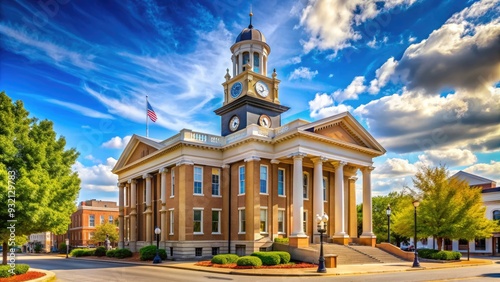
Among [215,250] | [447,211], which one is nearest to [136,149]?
[215,250]

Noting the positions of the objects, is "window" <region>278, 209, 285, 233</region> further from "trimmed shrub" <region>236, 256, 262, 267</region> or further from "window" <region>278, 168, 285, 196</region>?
"trimmed shrub" <region>236, 256, 262, 267</region>

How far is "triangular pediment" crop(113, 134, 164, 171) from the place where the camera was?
146 ft

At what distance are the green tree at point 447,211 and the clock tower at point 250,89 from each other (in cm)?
1646

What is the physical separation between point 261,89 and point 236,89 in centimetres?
267

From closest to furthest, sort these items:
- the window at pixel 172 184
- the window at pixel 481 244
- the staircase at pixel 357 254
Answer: the staircase at pixel 357 254 < the window at pixel 172 184 < the window at pixel 481 244

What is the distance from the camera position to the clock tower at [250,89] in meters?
44.1

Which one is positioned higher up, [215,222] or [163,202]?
[163,202]

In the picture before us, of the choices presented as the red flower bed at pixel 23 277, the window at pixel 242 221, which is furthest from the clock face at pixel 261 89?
the red flower bed at pixel 23 277

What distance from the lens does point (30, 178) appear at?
2153cm

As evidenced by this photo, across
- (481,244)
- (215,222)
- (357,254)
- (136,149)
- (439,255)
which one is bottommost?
(481,244)

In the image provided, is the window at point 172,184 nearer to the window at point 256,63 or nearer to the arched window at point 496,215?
the window at point 256,63

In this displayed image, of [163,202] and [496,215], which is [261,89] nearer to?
[163,202]

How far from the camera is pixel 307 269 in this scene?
28.5 meters

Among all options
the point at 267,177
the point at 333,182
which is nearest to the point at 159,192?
the point at 267,177
